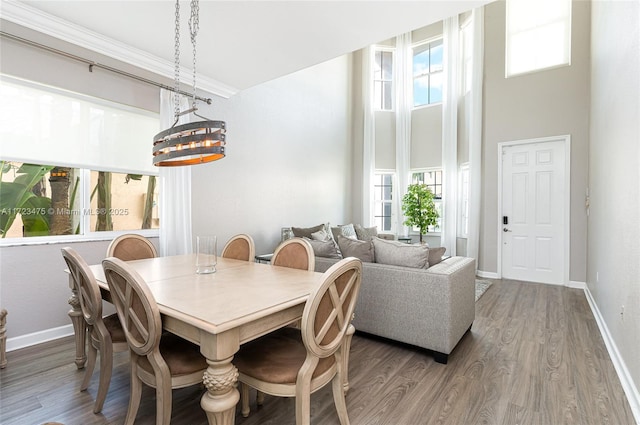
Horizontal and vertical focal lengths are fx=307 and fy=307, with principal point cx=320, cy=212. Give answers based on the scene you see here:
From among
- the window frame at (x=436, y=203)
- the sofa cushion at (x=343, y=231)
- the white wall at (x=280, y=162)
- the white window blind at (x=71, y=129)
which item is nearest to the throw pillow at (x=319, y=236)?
the sofa cushion at (x=343, y=231)

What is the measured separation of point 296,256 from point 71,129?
2.54 m

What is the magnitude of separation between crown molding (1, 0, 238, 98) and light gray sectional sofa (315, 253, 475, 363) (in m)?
3.14

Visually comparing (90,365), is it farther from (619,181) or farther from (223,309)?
(619,181)

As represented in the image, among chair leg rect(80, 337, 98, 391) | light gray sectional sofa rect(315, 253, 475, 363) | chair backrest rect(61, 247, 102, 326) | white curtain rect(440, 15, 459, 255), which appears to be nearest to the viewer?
chair backrest rect(61, 247, 102, 326)

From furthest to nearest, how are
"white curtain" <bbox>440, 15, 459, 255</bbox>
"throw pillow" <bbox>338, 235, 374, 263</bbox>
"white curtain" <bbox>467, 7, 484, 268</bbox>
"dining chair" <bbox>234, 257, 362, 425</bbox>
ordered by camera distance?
"white curtain" <bbox>440, 15, 459, 255</bbox>
"white curtain" <bbox>467, 7, 484, 268</bbox>
"throw pillow" <bbox>338, 235, 374, 263</bbox>
"dining chair" <bbox>234, 257, 362, 425</bbox>

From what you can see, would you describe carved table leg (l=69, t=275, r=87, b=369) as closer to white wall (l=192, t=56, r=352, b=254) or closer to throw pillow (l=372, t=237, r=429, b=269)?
white wall (l=192, t=56, r=352, b=254)

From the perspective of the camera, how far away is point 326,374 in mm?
1520

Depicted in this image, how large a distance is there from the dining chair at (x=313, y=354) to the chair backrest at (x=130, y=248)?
162cm

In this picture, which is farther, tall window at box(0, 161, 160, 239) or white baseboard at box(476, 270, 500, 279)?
white baseboard at box(476, 270, 500, 279)

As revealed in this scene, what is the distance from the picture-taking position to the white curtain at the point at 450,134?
5996 millimetres

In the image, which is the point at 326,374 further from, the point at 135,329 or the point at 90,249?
the point at 90,249

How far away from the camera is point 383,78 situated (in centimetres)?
718

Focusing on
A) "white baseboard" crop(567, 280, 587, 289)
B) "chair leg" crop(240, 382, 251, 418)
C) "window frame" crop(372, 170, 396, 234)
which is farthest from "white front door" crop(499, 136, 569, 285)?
"chair leg" crop(240, 382, 251, 418)

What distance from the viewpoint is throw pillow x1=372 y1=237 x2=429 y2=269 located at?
2586 mm
